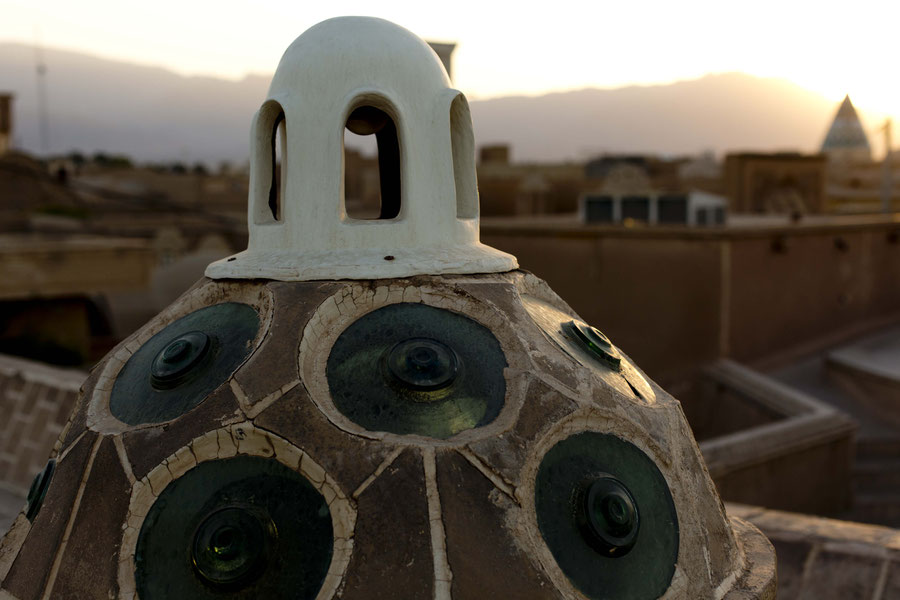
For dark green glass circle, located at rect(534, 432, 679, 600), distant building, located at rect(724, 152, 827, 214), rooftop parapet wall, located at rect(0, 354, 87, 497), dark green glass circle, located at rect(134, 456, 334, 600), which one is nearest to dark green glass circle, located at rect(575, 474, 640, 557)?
dark green glass circle, located at rect(534, 432, 679, 600)

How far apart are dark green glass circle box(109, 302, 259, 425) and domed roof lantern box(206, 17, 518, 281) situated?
0.79 ft

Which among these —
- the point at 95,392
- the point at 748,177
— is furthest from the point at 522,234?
the point at 95,392

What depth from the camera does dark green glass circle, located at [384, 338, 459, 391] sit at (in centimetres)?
327

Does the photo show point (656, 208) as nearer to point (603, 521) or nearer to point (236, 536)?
point (603, 521)

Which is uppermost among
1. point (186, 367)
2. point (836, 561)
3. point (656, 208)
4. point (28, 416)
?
point (656, 208)

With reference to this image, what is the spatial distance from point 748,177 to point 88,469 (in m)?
22.2

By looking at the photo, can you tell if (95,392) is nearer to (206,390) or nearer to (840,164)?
(206,390)

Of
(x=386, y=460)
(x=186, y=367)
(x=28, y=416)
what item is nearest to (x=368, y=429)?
(x=386, y=460)

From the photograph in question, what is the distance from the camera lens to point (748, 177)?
23.0 meters

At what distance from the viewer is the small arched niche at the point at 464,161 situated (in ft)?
14.0

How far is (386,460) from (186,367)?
101 centimetres

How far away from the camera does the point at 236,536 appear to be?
2947 mm

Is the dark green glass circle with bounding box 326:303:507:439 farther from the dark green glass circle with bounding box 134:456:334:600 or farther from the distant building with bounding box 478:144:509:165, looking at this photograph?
the distant building with bounding box 478:144:509:165

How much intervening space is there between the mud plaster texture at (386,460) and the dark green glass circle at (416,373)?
2.0 inches
